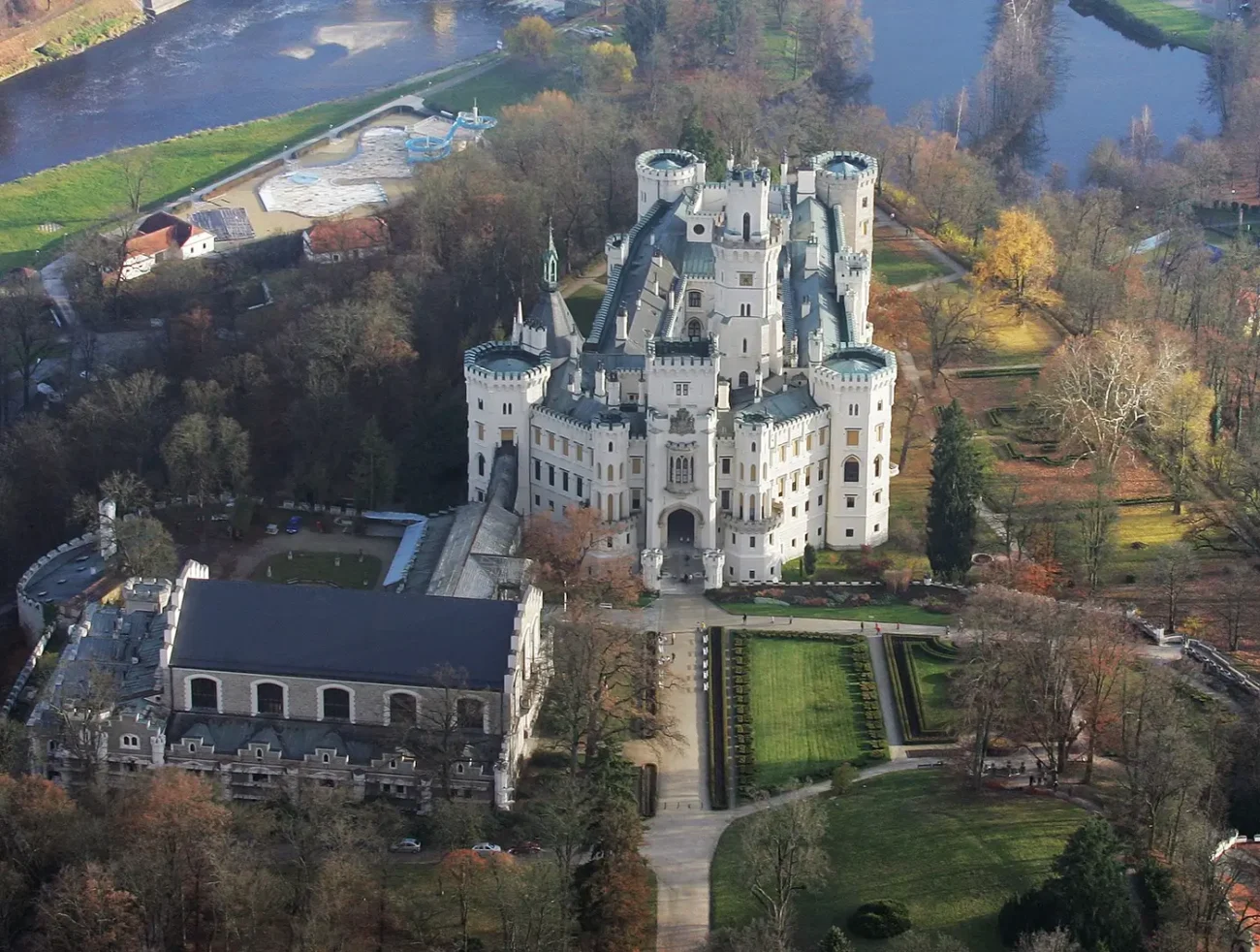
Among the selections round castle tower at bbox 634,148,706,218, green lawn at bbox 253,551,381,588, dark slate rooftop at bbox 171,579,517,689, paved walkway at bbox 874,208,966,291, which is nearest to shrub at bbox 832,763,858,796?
dark slate rooftop at bbox 171,579,517,689

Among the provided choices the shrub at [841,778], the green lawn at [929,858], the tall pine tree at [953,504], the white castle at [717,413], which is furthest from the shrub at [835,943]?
the tall pine tree at [953,504]

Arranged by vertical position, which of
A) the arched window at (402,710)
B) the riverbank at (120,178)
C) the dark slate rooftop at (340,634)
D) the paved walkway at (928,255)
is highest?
the dark slate rooftop at (340,634)

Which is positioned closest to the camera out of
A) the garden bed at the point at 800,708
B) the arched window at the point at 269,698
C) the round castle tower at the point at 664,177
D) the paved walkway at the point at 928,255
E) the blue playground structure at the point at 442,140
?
the arched window at the point at 269,698

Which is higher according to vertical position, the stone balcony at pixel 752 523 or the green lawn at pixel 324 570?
the stone balcony at pixel 752 523

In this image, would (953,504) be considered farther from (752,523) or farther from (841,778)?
(841,778)

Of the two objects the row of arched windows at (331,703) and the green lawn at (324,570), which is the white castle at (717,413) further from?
the row of arched windows at (331,703)

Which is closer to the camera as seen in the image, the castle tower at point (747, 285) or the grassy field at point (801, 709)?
the grassy field at point (801, 709)

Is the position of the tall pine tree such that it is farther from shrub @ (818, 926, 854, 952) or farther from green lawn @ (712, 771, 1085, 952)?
shrub @ (818, 926, 854, 952)
